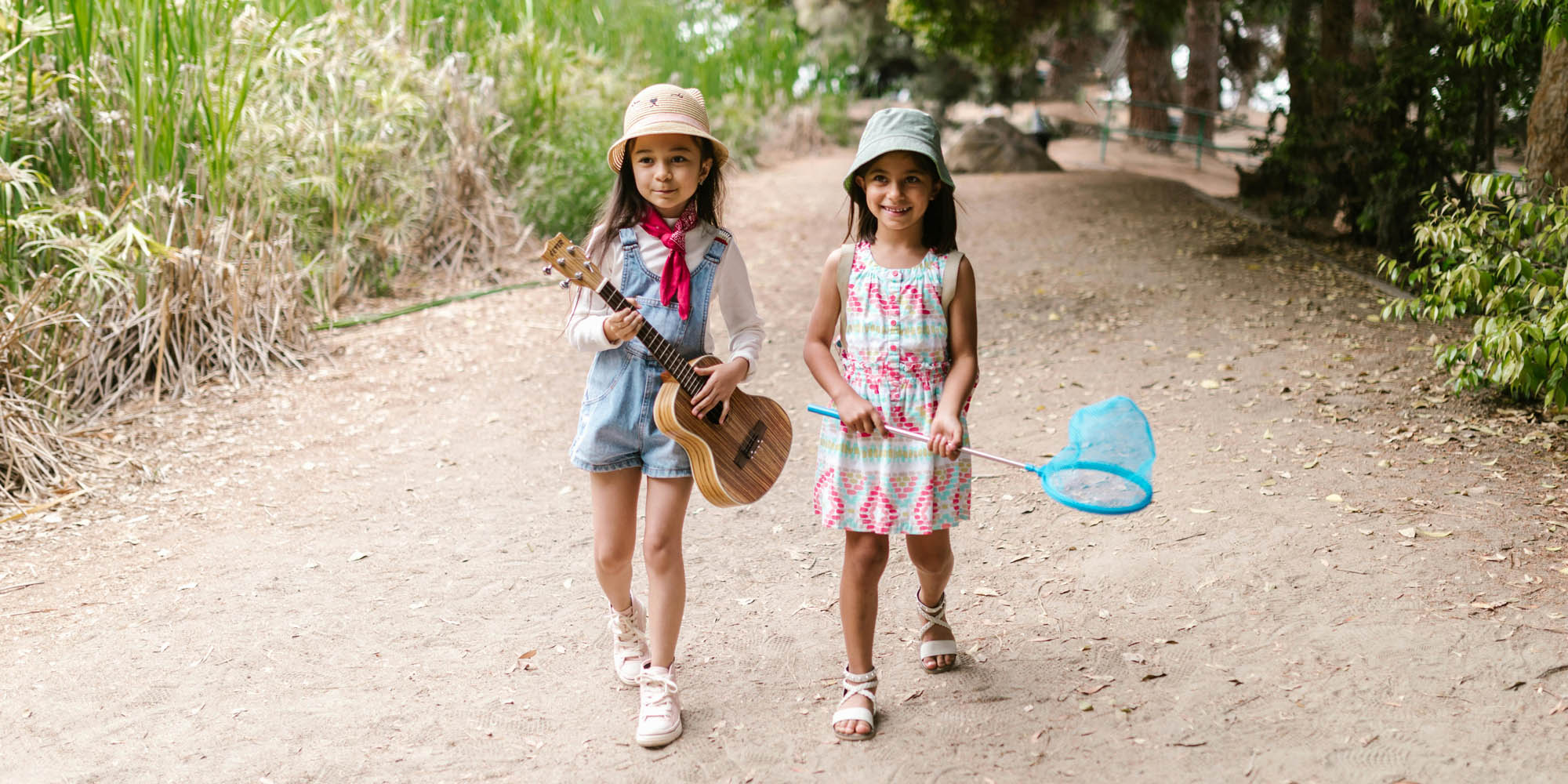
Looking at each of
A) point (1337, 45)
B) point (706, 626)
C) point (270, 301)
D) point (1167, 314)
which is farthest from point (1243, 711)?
point (1337, 45)

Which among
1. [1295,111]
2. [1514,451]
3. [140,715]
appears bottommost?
[140,715]

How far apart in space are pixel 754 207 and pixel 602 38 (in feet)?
8.24

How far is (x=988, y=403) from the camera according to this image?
544 cm

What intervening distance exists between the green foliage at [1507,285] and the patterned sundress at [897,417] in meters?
2.23

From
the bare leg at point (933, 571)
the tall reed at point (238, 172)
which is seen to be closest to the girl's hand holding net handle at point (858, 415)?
the bare leg at point (933, 571)

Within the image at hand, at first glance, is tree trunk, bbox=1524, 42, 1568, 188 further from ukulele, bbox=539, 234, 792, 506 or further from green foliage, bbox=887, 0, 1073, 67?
green foliage, bbox=887, 0, 1073, 67

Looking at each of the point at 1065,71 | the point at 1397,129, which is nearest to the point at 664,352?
the point at 1397,129

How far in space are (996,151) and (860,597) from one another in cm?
1049

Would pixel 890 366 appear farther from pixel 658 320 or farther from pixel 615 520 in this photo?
pixel 615 520

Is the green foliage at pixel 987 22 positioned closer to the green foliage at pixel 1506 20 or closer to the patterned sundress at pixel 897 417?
the green foliage at pixel 1506 20

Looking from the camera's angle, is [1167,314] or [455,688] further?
[1167,314]

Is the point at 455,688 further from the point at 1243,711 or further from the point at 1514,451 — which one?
the point at 1514,451

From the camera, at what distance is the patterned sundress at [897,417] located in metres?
2.63

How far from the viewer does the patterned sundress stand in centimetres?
263
